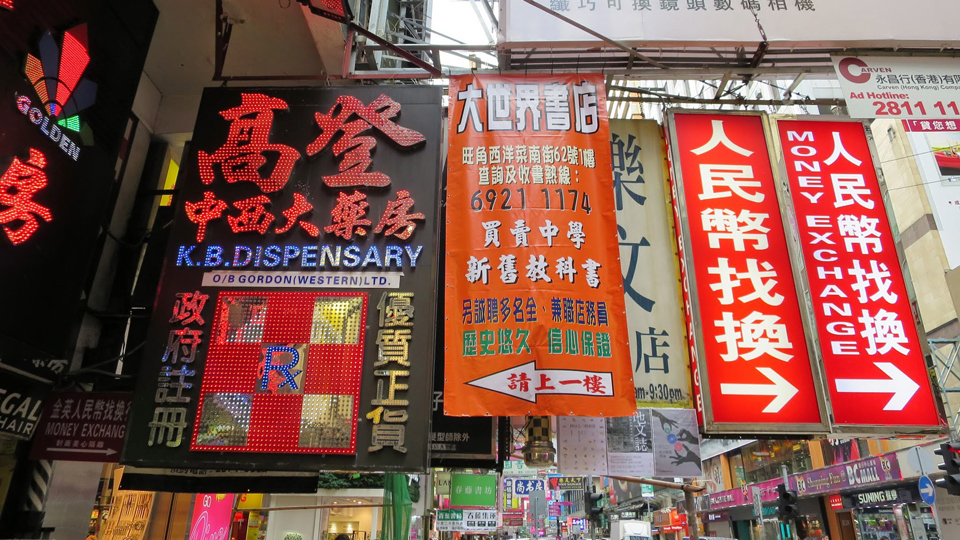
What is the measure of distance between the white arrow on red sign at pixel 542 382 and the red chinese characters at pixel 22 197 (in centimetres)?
455

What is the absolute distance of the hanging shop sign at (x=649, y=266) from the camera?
7293 millimetres

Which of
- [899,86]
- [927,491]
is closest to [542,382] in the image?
[899,86]

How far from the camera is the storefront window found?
20703 millimetres

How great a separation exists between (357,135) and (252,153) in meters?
1.31

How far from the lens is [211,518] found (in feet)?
35.4

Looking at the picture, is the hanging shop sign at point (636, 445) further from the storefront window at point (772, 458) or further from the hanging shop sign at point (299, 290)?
the storefront window at point (772, 458)

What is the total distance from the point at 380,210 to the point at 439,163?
951 mm

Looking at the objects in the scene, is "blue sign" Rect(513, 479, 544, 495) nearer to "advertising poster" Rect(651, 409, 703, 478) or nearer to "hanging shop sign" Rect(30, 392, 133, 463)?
"advertising poster" Rect(651, 409, 703, 478)

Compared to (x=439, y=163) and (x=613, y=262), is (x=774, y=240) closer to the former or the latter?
(x=613, y=262)

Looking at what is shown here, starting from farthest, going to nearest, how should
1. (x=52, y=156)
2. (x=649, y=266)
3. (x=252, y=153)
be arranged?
(x=649, y=266), (x=252, y=153), (x=52, y=156)

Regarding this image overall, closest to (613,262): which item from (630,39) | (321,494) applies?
(630,39)

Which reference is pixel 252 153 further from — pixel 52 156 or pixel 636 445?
pixel 636 445

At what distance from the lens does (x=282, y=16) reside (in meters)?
8.17

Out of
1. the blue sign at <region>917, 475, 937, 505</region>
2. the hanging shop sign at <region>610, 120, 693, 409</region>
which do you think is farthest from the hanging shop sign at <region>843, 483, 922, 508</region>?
the hanging shop sign at <region>610, 120, 693, 409</region>
